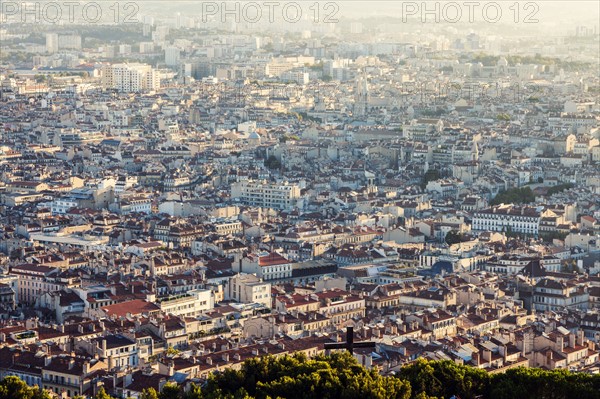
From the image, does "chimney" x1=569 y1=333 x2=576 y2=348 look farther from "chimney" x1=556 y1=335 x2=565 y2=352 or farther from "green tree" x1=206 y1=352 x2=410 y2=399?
"green tree" x1=206 y1=352 x2=410 y2=399

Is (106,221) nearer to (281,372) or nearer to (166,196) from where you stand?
(166,196)

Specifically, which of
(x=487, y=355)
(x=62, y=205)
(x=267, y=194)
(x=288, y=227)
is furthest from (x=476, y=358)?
(x=267, y=194)

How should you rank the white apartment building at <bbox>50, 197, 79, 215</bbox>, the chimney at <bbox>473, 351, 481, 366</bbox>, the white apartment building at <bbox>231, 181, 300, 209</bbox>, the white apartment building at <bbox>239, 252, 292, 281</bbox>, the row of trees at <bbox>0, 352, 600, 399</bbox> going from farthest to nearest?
the white apartment building at <bbox>231, 181, 300, 209</bbox>, the white apartment building at <bbox>50, 197, 79, 215</bbox>, the white apartment building at <bbox>239, 252, 292, 281</bbox>, the chimney at <bbox>473, 351, 481, 366</bbox>, the row of trees at <bbox>0, 352, 600, 399</bbox>

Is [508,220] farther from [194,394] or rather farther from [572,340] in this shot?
[194,394]

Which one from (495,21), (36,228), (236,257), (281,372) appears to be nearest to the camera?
(281,372)

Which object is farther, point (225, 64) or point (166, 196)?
point (225, 64)

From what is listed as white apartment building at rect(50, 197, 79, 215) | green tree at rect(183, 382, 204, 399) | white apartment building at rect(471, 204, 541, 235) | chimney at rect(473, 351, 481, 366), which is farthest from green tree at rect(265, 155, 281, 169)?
green tree at rect(183, 382, 204, 399)

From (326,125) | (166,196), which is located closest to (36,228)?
(166,196)
